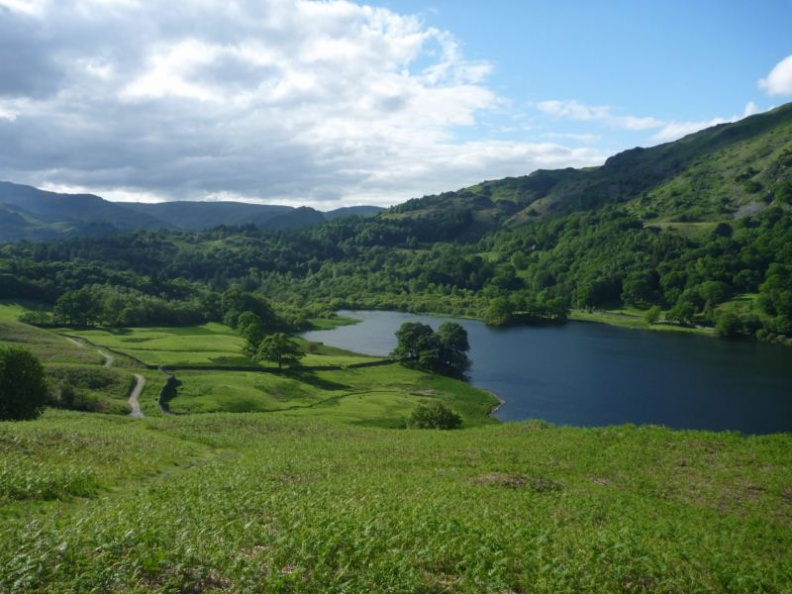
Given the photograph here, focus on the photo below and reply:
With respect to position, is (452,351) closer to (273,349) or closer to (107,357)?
(273,349)

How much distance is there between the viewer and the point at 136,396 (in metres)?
79.4

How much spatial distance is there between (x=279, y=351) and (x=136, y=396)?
35.8 meters

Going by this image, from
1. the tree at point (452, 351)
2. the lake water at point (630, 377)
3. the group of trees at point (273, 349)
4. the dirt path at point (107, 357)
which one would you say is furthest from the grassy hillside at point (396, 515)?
the tree at point (452, 351)

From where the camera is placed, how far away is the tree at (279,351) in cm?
11212

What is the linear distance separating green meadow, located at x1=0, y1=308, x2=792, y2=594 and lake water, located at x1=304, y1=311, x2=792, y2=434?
53.3m

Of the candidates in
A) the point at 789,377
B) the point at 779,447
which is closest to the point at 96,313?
the point at 779,447

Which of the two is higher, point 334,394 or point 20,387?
point 20,387

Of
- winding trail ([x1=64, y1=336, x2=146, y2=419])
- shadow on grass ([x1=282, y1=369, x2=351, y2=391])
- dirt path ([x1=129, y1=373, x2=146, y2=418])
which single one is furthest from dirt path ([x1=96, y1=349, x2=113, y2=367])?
shadow on grass ([x1=282, y1=369, x2=351, y2=391])

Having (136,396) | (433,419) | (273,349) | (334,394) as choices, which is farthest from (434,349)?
(136,396)

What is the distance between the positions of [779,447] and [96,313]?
15619 cm

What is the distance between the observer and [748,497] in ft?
94.7

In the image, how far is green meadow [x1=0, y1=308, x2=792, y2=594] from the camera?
14180 millimetres

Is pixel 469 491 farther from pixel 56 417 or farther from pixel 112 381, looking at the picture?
pixel 112 381

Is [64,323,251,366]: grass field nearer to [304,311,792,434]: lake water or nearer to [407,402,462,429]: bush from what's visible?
[304,311,792,434]: lake water
